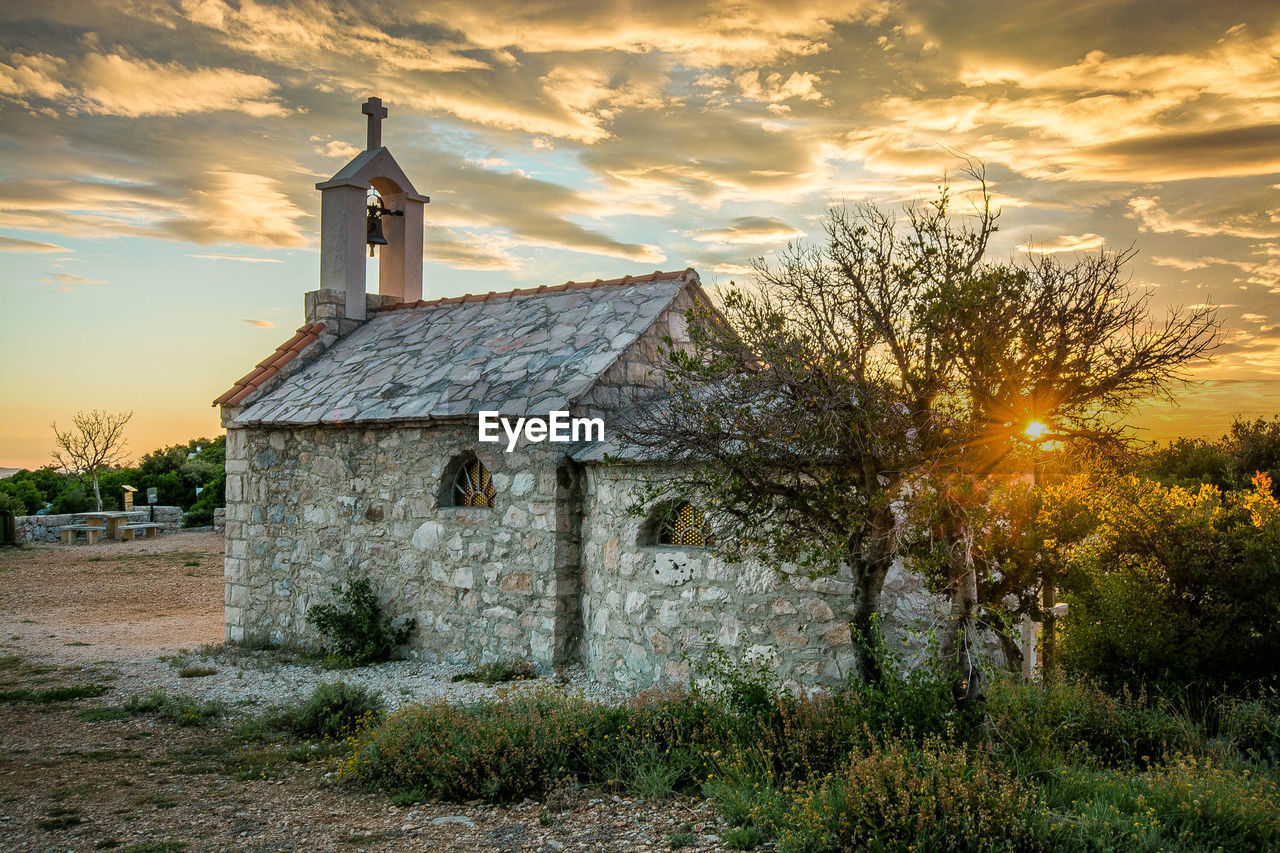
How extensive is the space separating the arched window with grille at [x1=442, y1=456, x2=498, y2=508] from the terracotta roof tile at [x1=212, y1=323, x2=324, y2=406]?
14.5 ft

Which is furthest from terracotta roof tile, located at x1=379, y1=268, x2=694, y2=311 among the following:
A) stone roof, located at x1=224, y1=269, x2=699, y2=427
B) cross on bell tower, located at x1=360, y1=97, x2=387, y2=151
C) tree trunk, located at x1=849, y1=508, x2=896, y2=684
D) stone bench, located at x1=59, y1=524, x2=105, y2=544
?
stone bench, located at x1=59, y1=524, x2=105, y2=544

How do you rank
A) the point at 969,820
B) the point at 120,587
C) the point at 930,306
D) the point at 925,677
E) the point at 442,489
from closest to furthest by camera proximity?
the point at 969,820, the point at 930,306, the point at 925,677, the point at 442,489, the point at 120,587

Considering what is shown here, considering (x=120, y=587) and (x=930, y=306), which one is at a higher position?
(x=930, y=306)

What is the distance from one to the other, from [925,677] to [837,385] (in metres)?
2.36

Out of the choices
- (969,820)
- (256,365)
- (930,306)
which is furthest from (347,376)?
(969,820)

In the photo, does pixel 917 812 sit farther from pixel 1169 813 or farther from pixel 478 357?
pixel 478 357

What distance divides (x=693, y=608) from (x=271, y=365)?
8.39 meters

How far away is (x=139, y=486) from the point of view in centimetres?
3155

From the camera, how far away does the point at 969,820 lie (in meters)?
4.79

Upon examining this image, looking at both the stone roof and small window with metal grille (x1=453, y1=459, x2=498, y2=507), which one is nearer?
the stone roof

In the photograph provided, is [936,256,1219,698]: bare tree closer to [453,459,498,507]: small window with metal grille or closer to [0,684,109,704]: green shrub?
[453,459,498,507]: small window with metal grille

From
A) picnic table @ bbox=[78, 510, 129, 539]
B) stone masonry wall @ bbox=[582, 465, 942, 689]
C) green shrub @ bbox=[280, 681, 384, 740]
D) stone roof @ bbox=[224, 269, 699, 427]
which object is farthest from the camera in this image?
picnic table @ bbox=[78, 510, 129, 539]

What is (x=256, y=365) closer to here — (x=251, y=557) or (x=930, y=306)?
(x=251, y=557)

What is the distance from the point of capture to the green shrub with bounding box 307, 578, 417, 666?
11.0 meters
